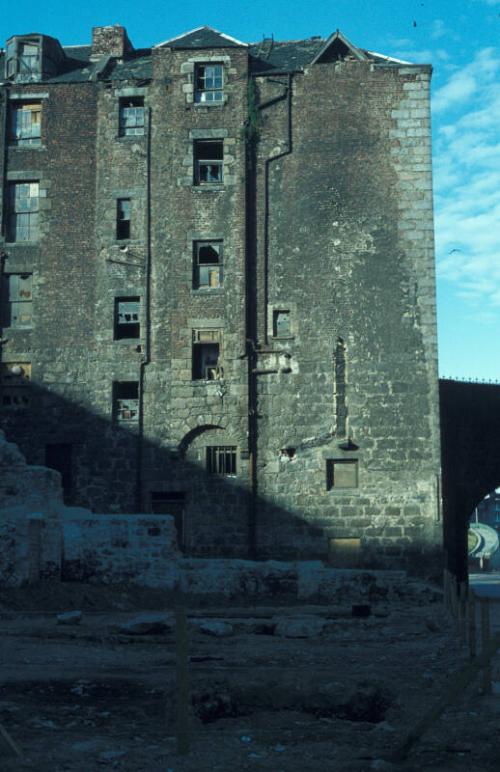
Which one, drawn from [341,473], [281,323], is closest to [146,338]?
[281,323]

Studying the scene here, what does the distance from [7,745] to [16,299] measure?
2710 cm

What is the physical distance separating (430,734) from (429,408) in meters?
22.6

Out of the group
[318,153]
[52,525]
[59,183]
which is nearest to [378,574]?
[52,525]

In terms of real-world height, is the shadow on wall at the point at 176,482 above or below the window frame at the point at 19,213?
below

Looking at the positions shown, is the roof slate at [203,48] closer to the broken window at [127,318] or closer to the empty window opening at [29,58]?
the empty window opening at [29,58]

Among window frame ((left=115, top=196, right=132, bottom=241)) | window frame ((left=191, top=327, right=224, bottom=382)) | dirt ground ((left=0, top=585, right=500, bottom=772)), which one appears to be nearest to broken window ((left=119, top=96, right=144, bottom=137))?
window frame ((left=115, top=196, right=132, bottom=241))

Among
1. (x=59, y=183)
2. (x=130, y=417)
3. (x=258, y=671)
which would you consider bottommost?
(x=258, y=671)

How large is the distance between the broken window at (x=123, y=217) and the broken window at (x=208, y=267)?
8.72 feet

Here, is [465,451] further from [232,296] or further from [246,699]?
[246,699]

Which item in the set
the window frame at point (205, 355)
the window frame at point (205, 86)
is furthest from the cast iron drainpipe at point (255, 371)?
the window frame at point (205, 86)

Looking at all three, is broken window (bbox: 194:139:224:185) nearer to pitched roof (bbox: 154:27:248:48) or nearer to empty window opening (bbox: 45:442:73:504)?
pitched roof (bbox: 154:27:248:48)

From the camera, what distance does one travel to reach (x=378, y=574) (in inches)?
960

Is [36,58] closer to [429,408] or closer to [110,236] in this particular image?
[110,236]

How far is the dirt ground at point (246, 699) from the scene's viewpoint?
774cm
